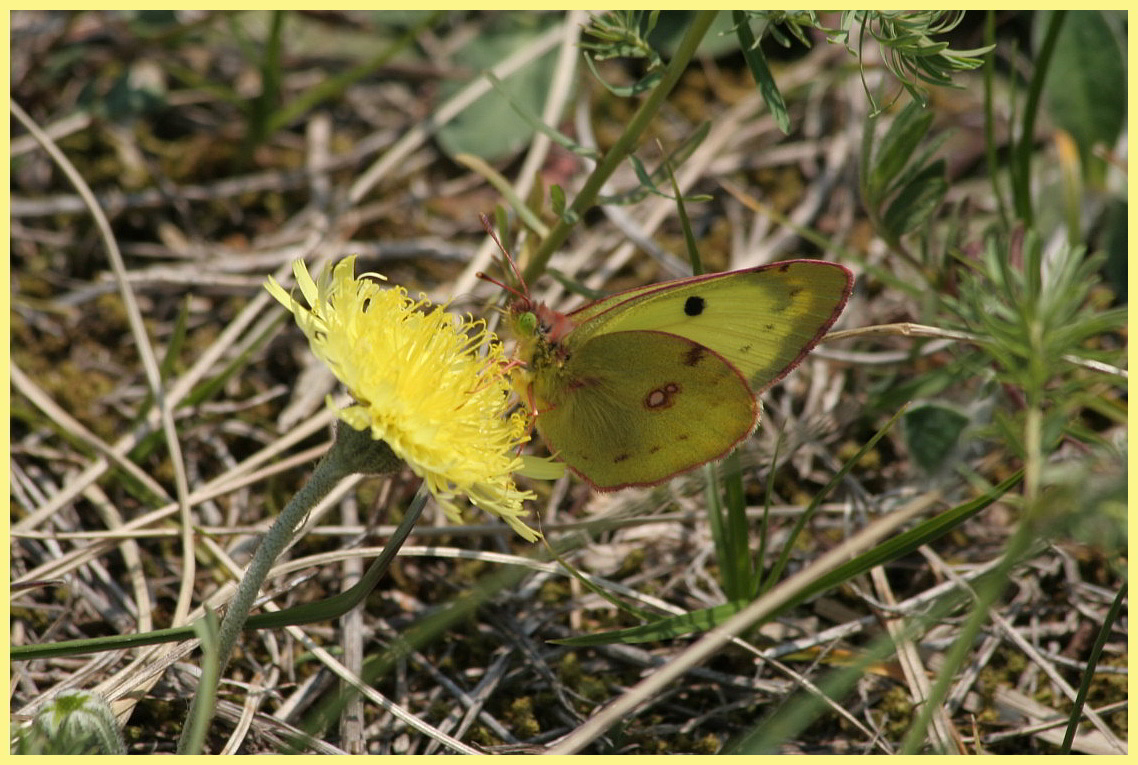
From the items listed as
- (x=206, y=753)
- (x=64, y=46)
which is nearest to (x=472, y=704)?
(x=206, y=753)

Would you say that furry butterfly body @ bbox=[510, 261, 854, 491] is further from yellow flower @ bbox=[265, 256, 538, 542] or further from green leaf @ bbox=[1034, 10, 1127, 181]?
green leaf @ bbox=[1034, 10, 1127, 181]

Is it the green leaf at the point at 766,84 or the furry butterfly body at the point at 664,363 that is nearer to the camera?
the green leaf at the point at 766,84

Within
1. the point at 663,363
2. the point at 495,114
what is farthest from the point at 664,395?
the point at 495,114

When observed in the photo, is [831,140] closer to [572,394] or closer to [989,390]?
[989,390]

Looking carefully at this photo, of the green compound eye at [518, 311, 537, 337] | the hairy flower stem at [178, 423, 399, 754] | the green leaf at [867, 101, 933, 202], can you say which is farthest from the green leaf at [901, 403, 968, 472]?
the hairy flower stem at [178, 423, 399, 754]

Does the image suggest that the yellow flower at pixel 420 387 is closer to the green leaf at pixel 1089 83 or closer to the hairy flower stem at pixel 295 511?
the hairy flower stem at pixel 295 511

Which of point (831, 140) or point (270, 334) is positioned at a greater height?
point (831, 140)

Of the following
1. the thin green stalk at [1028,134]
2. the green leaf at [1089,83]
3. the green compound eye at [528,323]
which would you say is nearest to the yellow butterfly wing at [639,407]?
the green compound eye at [528,323]
